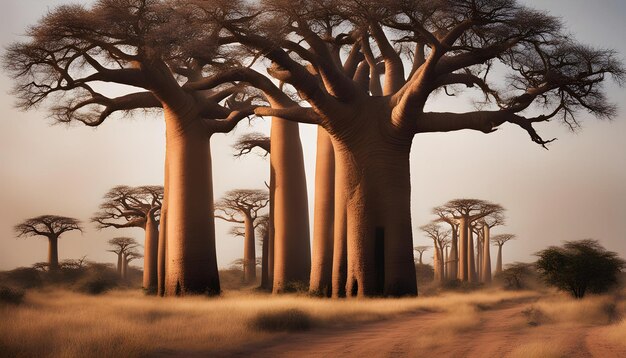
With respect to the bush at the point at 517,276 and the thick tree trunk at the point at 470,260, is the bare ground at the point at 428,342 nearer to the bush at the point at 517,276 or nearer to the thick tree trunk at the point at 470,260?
the bush at the point at 517,276

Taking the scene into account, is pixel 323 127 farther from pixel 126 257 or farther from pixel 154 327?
pixel 126 257

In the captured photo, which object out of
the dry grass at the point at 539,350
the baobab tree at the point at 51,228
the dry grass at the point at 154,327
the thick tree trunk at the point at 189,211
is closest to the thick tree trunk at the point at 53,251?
the baobab tree at the point at 51,228

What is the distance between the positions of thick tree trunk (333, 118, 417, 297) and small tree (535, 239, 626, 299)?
14.8 feet

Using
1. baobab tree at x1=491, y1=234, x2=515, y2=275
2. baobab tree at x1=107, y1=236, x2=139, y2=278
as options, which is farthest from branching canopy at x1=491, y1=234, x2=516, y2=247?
baobab tree at x1=107, y1=236, x2=139, y2=278

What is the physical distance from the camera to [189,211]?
17.0 m

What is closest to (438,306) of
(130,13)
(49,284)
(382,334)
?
(382,334)

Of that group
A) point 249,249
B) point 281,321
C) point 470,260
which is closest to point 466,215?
point 470,260

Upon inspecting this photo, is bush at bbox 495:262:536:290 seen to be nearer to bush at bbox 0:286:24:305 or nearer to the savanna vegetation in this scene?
the savanna vegetation

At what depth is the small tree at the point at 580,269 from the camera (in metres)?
17.3

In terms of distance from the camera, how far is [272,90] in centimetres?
1745

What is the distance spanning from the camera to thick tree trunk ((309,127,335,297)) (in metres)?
16.6

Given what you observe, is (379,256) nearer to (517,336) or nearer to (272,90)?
(272,90)

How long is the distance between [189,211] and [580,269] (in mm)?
9629

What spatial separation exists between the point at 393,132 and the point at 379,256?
2680 millimetres
